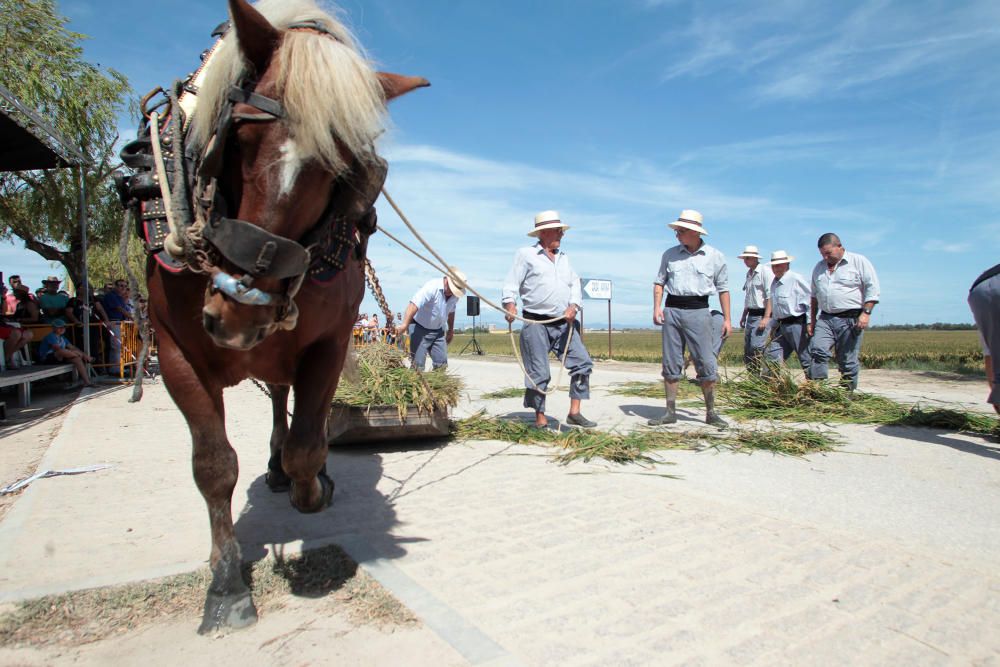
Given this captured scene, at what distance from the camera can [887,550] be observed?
3113 millimetres

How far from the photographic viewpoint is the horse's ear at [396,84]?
92.3 inches

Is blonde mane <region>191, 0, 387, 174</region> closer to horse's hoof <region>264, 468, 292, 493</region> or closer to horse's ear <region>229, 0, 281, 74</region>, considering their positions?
horse's ear <region>229, 0, 281, 74</region>

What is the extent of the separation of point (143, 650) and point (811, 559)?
2.98 metres

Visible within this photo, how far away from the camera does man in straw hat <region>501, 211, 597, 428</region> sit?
6633 millimetres

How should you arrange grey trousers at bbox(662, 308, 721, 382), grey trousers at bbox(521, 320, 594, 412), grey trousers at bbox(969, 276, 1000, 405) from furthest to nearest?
grey trousers at bbox(662, 308, 721, 382), grey trousers at bbox(521, 320, 594, 412), grey trousers at bbox(969, 276, 1000, 405)

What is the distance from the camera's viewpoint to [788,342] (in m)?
9.38

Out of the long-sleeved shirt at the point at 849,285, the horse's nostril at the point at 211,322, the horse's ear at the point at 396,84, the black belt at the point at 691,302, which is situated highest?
the horse's ear at the point at 396,84

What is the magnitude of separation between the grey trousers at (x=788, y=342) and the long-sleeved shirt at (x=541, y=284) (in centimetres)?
410

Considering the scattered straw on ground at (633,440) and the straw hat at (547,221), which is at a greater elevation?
the straw hat at (547,221)

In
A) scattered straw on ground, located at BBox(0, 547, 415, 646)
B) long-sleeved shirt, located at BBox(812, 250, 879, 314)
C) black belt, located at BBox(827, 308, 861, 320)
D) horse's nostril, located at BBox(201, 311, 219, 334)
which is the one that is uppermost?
long-sleeved shirt, located at BBox(812, 250, 879, 314)

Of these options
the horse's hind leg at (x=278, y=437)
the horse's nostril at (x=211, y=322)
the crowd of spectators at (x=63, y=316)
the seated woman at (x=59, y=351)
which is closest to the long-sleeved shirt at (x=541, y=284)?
the horse's hind leg at (x=278, y=437)

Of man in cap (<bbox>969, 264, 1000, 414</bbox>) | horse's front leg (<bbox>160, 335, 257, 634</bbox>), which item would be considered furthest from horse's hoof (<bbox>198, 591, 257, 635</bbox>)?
man in cap (<bbox>969, 264, 1000, 414</bbox>)

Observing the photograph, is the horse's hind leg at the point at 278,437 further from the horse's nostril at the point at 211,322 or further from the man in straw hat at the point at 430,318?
the man in straw hat at the point at 430,318

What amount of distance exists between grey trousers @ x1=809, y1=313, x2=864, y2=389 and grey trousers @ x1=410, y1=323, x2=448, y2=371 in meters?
4.90
